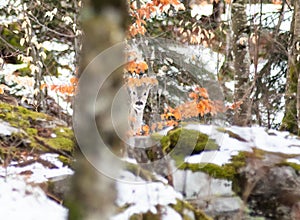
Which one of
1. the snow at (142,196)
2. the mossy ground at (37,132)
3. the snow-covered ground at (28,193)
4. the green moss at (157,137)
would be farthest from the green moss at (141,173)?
the mossy ground at (37,132)

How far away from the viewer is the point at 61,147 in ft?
15.4

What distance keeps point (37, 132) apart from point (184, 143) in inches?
71.1

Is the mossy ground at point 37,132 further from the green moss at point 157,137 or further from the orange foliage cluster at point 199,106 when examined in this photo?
the orange foliage cluster at point 199,106

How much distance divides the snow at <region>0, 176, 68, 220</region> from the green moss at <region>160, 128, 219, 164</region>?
47.3 inches

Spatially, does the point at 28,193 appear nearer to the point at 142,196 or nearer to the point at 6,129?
the point at 142,196

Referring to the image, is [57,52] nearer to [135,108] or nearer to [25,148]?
[135,108]

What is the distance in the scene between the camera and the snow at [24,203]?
3.46 meters

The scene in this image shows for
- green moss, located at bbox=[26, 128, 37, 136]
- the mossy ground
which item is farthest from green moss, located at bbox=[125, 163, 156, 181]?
→ green moss, located at bbox=[26, 128, 37, 136]

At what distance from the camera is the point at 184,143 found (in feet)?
13.9

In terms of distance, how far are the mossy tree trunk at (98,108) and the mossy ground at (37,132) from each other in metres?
2.80

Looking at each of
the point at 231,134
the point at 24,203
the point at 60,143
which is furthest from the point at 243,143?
the point at 24,203

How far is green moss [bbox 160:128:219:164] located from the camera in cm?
415

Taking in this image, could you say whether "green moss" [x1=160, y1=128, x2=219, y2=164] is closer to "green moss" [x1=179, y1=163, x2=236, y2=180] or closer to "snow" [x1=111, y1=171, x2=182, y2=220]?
"green moss" [x1=179, y1=163, x2=236, y2=180]

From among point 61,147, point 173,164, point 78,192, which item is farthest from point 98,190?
point 61,147
